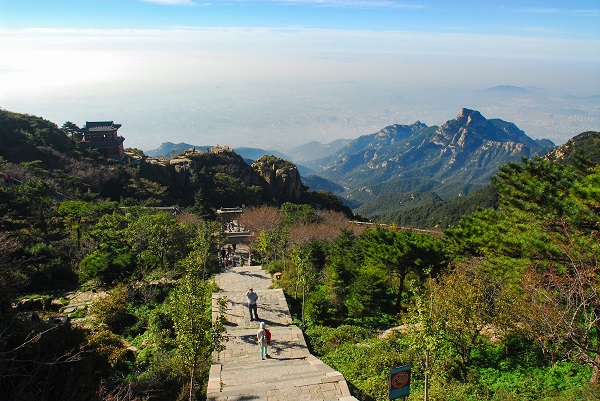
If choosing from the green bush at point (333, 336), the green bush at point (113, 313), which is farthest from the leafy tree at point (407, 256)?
the green bush at point (113, 313)

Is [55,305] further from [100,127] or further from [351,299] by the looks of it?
[100,127]

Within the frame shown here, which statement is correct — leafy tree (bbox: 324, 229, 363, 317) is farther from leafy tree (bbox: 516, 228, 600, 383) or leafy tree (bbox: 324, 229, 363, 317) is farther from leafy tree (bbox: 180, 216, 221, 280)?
leafy tree (bbox: 516, 228, 600, 383)

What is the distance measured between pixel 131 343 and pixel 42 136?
156 feet

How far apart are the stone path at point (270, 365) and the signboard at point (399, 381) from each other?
1.05 meters

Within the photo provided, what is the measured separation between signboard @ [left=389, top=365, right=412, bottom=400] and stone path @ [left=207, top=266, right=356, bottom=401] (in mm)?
1053

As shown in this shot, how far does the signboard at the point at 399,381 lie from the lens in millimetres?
7102

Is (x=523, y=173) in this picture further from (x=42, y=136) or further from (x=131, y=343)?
(x=42, y=136)

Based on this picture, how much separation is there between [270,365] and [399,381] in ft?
13.2

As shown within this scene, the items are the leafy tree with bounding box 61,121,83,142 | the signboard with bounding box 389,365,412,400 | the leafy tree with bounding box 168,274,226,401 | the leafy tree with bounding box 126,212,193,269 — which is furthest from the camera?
the leafy tree with bounding box 61,121,83,142

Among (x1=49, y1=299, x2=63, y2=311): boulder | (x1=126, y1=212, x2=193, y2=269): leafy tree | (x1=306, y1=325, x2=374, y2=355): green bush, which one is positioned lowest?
(x1=49, y1=299, x2=63, y2=311): boulder

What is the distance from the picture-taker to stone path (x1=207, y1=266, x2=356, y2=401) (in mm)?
8383

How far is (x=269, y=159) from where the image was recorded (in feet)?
215

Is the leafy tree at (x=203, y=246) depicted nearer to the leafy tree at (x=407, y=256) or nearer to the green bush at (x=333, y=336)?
the green bush at (x=333, y=336)

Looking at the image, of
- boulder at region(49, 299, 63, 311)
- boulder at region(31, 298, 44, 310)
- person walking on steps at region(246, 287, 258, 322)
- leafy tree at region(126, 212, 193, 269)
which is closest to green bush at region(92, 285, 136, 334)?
boulder at region(49, 299, 63, 311)
